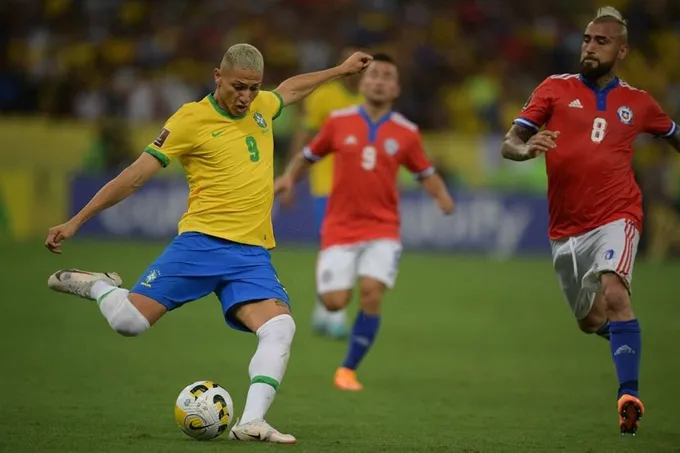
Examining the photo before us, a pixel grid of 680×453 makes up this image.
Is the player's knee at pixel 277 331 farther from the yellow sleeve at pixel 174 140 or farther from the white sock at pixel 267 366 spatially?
the yellow sleeve at pixel 174 140

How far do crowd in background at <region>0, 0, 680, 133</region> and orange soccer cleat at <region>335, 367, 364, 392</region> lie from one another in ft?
44.4

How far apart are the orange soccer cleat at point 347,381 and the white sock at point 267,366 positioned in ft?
9.23

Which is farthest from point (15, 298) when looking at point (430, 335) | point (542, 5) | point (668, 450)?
point (542, 5)

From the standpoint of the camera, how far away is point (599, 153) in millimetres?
8492

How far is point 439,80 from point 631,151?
17.3 m

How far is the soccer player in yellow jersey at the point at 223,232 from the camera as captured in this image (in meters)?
7.43

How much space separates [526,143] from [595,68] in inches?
32.7

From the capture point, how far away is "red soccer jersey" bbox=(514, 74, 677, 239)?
8500 mm

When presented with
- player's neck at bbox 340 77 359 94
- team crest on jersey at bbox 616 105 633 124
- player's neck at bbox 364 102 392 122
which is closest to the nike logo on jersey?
player's neck at bbox 364 102 392 122

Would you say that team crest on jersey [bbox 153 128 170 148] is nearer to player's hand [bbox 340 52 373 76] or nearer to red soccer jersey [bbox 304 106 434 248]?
player's hand [bbox 340 52 373 76]

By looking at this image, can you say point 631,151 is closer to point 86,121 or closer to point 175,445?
point 175,445

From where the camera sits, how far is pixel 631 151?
870 centimetres

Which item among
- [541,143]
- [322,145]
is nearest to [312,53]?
[322,145]

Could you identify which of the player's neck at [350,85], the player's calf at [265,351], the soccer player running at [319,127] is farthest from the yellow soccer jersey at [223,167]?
the soccer player running at [319,127]
